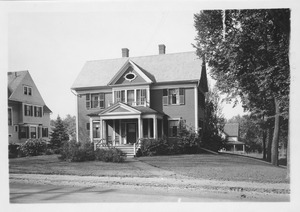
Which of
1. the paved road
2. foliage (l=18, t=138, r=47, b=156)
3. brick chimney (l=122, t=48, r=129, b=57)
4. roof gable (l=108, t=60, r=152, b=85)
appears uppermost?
brick chimney (l=122, t=48, r=129, b=57)

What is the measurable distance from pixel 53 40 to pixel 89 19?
1657 millimetres

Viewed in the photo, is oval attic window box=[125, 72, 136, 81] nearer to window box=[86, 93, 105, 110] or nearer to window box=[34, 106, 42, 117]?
window box=[86, 93, 105, 110]

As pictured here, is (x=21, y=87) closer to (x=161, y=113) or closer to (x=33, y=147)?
(x=33, y=147)

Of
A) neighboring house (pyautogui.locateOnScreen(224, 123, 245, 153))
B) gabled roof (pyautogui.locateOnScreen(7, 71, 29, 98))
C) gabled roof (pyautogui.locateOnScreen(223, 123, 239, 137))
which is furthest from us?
gabled roof (pyautogui.locateOnScreen(223, 123, 239, 137))

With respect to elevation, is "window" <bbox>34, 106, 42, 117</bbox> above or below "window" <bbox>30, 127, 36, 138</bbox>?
above

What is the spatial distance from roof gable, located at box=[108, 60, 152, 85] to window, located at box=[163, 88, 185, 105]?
125 cm

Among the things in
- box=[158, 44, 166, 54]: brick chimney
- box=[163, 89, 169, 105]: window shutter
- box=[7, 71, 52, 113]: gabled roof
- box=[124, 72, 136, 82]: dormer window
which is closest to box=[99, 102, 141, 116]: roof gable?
box=[124, 72, 136, 82]: dormer window

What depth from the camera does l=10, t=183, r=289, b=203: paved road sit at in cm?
865

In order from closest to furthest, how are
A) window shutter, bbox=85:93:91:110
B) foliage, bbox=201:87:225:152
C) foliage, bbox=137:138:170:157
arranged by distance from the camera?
foliage, bbox=137:138:170:157
foliage, bbox=201:87:225:152
window shutter, bbox=85:93:91:110

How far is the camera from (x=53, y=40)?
10.9 meters

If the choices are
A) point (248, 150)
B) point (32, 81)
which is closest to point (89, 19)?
point (32, 81)

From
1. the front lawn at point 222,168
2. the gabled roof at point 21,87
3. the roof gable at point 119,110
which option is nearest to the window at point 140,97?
the roof gable at point 119,110

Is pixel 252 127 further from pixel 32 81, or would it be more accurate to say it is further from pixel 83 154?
pixel 32 81

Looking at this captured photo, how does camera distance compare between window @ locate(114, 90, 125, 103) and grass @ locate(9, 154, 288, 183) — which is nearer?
grass @ locate(9, 154, 288, 183)
